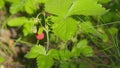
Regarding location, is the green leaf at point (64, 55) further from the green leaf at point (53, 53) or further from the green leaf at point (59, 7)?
the green leaf at point (59, 7)

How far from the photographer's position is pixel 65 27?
1.11m

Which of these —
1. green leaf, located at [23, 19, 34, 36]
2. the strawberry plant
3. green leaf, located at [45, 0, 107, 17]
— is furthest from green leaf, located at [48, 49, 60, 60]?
green leaf, located at [45, 0, 107, 17]

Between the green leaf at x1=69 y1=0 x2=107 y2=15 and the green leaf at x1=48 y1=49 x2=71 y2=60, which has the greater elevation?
the green leaf at x1=69 y1=0 x2=107 y2=15

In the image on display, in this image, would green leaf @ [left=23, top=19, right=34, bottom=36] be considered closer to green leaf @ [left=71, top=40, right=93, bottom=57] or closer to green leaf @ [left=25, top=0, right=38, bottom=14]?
green leaf @ [left=25, top=0, right=38, bottom=14]

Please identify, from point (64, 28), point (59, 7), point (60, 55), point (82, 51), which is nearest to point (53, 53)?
point (60, 55)

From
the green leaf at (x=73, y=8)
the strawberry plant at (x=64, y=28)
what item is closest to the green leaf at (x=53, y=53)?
the strawberry plant at (x=64, y=28)

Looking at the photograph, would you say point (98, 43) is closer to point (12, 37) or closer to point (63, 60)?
point (63, 60)

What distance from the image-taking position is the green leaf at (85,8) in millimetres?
1014

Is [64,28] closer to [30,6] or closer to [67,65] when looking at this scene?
[67,65]

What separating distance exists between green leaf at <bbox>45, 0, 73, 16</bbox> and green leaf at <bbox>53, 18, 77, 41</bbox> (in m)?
0.08

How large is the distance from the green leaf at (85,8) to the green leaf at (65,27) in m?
0.09

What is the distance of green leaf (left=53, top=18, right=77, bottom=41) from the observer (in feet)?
3.63

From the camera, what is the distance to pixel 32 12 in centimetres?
177

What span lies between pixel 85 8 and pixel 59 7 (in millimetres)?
104
